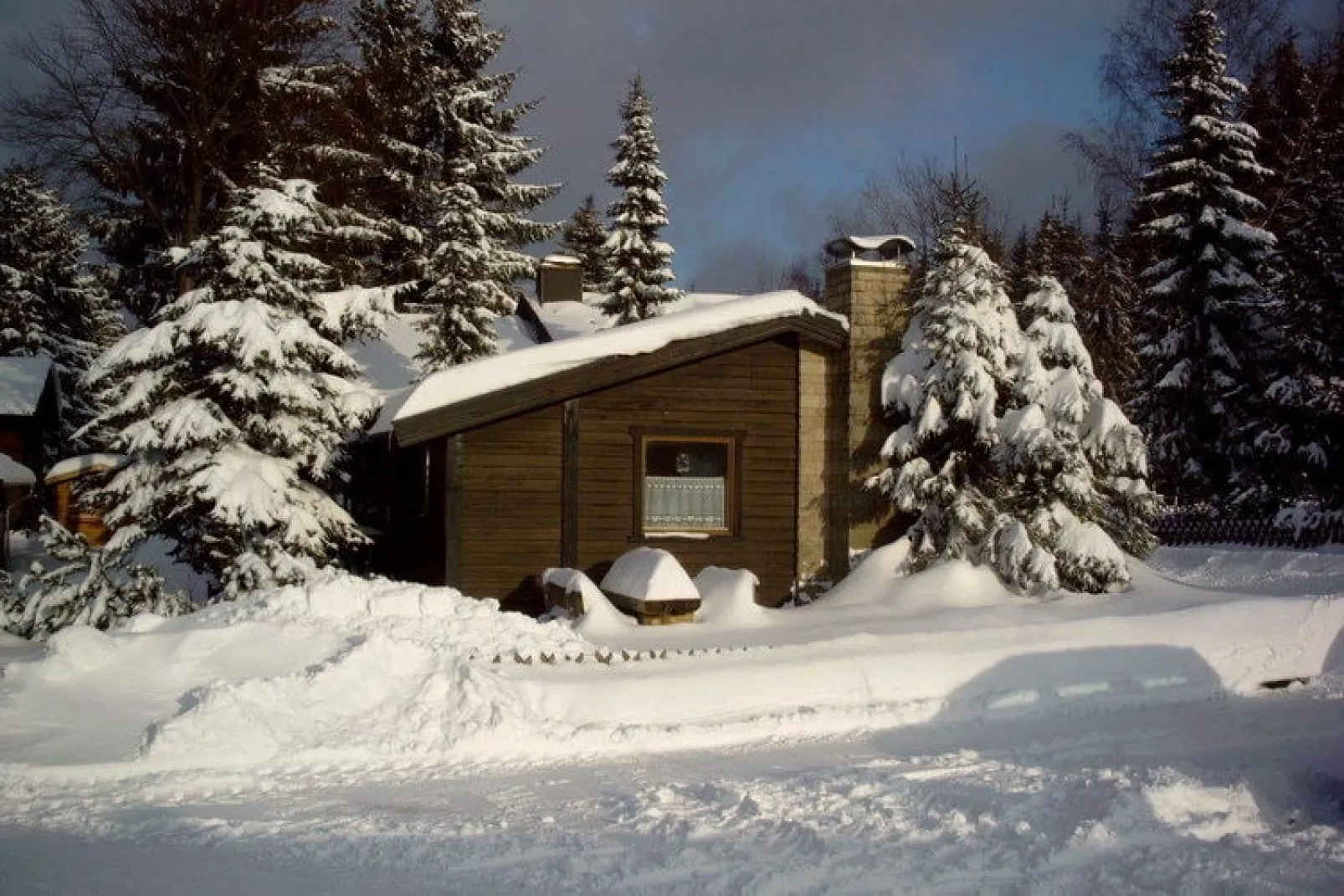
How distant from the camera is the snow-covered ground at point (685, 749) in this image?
543 cm

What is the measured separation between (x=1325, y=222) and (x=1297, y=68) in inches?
506

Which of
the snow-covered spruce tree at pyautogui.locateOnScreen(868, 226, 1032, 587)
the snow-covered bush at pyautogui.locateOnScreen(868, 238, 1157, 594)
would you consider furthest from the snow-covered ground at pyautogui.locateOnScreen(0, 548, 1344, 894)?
the snow-covered spruce tree at pyautogui.locateOnScreen(868, 226, 1032, 587)

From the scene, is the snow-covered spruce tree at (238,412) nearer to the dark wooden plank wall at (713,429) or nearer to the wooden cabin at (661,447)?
the wooden cabin at (661,447)

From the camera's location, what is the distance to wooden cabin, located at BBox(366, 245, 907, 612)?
1356cm

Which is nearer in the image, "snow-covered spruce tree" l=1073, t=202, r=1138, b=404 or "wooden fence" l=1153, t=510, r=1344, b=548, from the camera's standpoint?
"wooden fence" l=1153, t=510, r=1344, b=548

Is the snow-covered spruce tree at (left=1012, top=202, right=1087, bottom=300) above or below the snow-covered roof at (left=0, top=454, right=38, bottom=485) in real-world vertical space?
above

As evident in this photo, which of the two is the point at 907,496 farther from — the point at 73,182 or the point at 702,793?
the point at 73,182

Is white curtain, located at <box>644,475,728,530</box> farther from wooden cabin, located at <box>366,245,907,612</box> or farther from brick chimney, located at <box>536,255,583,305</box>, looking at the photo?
brick chimney, located at <box>536,255,583,305</box>

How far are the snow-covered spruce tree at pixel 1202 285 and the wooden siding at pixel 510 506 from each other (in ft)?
67.5

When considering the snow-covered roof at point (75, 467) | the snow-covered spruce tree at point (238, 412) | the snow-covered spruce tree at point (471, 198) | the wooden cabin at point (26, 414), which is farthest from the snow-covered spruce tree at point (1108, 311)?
the wooden cabin at point (26, 414)

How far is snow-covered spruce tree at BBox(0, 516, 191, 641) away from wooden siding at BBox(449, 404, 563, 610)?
3459 mm

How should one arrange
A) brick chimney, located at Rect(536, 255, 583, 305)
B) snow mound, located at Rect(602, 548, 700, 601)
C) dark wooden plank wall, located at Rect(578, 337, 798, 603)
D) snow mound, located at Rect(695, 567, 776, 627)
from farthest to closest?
brick chimney, located at Rect(536, 255, 583, 305) < dark wooden plank wall, located at Rect(578, 337, 798, 603) < snow mound, located at Rect(695, 567, 776, 627) < snow mound, located at Rect(602, 548, 700, 601)

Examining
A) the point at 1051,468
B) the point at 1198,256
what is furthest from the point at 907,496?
the point at 1198,256

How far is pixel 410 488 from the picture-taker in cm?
1691
